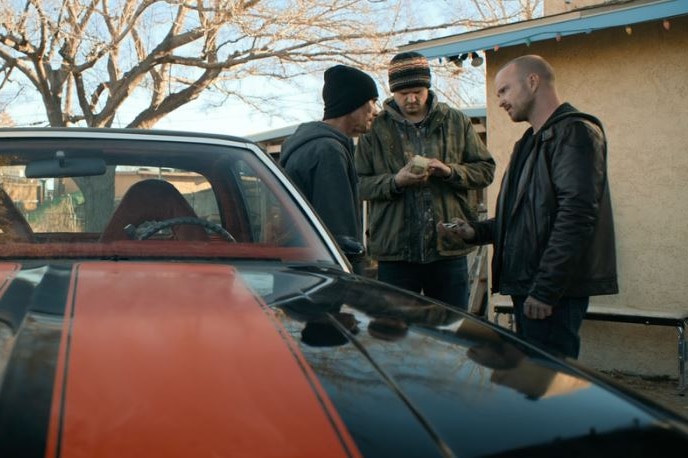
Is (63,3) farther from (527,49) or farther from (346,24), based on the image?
(527,49)

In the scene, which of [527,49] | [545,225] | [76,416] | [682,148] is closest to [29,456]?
[76,416]

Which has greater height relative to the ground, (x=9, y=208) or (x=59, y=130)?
(x=59, y=130)

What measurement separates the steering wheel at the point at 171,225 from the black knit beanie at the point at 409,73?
65.8 inches

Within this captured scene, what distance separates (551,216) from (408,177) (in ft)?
3.02

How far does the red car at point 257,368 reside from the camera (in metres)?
1.19

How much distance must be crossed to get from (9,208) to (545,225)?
6.51ft

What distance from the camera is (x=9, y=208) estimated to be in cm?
272

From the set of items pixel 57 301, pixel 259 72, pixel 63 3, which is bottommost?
pixel 57 301

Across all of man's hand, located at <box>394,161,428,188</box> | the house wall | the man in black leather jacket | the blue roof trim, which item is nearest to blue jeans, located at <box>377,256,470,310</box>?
man's hand, located at <box>394,161,428,188</box>

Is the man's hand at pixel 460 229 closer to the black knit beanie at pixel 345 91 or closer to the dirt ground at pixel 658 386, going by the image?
the black knit beanie at pixel 345 91

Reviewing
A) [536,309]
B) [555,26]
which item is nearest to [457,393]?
[536,309]

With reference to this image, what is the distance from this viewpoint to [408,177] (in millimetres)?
3979

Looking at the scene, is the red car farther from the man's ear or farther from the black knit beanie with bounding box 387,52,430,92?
the black knit beanie with bounding box 387,52,430,92

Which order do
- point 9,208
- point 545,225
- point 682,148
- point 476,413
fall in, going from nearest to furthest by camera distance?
1. point 476,413
2. point 9,208
3. point 545,225
4. point 682,148
